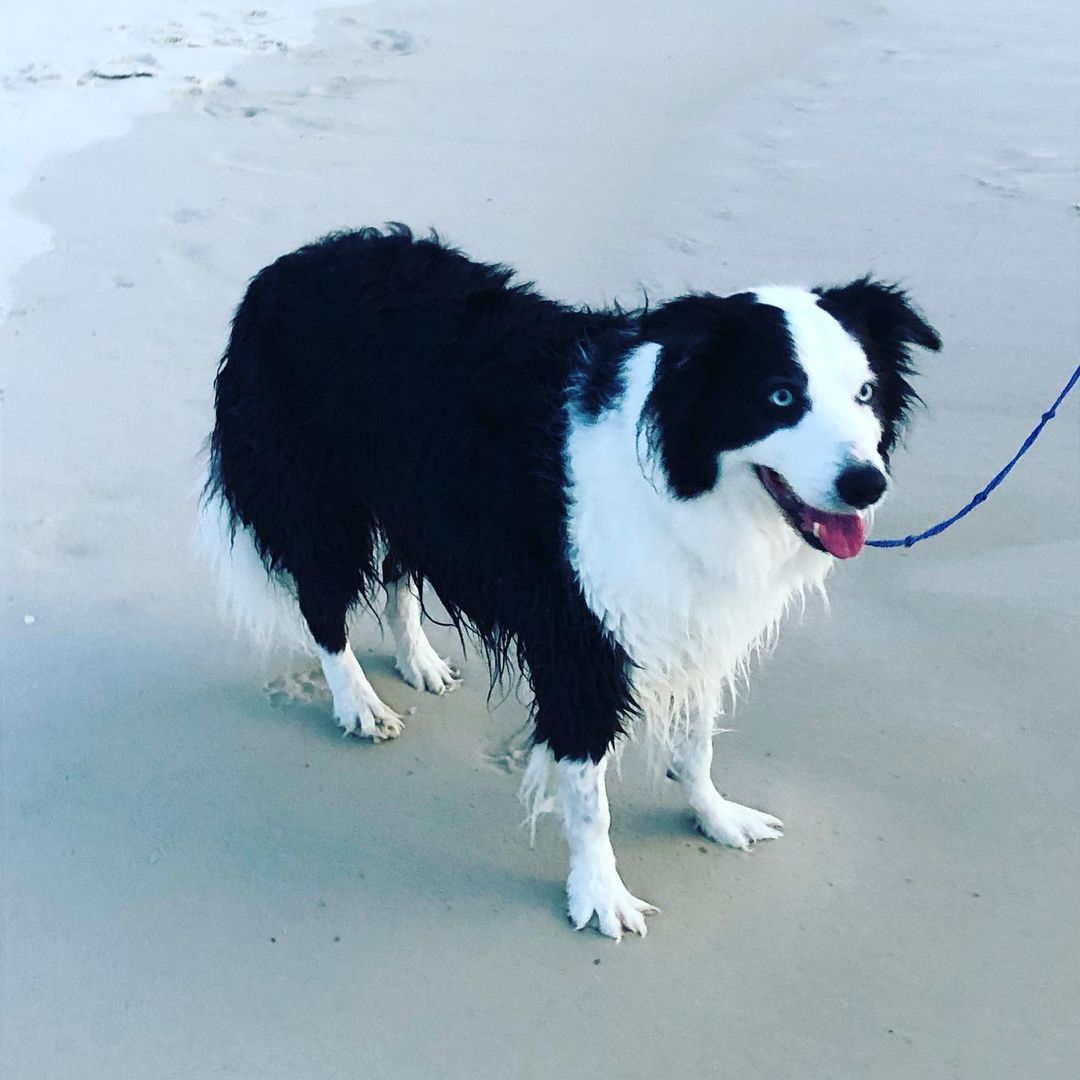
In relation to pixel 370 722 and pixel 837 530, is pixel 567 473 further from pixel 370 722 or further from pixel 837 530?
pixel 370 722

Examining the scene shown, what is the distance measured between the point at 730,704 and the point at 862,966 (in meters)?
0.75

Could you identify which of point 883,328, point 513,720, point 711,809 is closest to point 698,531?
point 883,328

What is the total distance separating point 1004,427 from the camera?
3650 mm

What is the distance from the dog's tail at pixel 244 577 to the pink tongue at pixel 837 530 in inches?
52.9

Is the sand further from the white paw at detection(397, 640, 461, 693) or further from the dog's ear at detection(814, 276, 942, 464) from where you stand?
the dog's ear at detection(814, 276, 942, 464)

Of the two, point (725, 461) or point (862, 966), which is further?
point (862, 966)

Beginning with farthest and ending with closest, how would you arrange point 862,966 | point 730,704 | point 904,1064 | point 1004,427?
point 1004,427 < point 730,704 < point 862,966 < point 904,1064

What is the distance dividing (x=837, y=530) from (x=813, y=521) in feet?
0.15

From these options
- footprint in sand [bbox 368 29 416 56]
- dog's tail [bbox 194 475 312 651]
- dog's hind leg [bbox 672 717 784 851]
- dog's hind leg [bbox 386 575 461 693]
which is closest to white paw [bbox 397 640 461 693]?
dog's hind leg [bbox 386 575 461 693]

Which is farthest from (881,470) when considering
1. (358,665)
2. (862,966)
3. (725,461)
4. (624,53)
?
(624,53)

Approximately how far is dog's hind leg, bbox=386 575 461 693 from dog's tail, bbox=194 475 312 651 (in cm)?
21

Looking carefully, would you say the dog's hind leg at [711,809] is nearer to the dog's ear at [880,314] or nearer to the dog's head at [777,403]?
the dog's head at [777,403]

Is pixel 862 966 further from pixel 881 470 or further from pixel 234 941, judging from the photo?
pixel 234 941

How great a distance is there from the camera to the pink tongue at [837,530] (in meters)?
1.87
